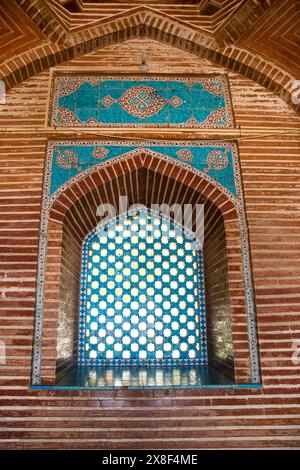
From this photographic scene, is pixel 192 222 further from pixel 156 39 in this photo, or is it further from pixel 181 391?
pixel 156 39

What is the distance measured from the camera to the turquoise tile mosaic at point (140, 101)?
457 centimetres

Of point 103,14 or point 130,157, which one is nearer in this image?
point 130,157

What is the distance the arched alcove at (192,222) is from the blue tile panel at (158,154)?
121mm

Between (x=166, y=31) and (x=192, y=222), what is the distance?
2.73m

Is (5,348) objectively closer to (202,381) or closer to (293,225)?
(202,381)

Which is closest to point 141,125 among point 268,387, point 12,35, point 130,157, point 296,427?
point 130,157

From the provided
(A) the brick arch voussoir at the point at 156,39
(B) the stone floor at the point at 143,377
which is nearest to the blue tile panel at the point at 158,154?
(A) the brick arch voussoir at the point at 156,39

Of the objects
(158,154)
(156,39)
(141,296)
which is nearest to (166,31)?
(156,39)

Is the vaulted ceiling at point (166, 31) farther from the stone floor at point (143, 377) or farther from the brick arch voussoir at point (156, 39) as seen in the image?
the stone floor at point (143, 377)

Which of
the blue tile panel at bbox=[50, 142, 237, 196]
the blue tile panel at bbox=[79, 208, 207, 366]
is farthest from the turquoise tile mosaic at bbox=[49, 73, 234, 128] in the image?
the blue tile panel at bbox=[79, 208, 207, 366]

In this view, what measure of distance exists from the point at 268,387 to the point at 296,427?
45 cm

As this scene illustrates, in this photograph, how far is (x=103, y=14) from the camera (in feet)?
15.8

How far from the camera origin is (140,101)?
470 cm

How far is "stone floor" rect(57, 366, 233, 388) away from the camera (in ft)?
12.3
